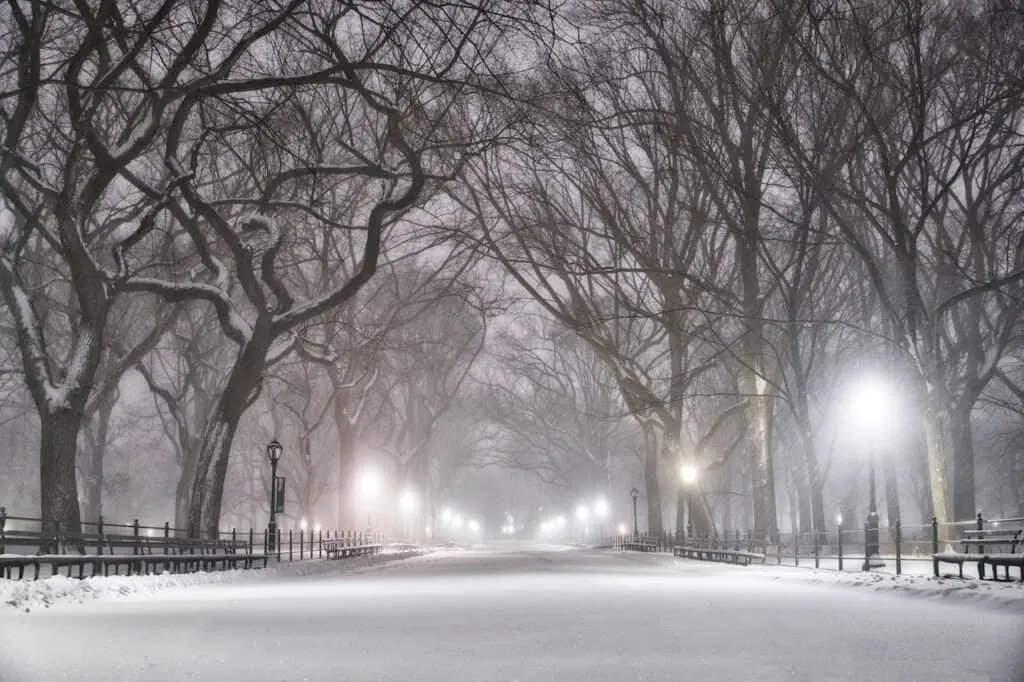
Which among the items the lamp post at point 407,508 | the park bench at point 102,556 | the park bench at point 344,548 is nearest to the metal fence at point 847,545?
the park bench at point 344,548

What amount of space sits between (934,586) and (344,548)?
21.9 m

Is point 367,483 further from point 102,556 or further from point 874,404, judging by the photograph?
point 102,556

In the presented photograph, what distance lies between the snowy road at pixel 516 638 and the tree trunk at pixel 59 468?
6.03 meters

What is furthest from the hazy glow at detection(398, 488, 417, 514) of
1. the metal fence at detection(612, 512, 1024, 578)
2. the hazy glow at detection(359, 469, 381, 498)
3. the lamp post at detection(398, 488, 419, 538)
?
the metal fence at detection(612, 512, 1024, 578)

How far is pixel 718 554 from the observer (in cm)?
2894

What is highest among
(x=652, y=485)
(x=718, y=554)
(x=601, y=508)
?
(x=652, y=485)

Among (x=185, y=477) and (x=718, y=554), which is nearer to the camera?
(x=718, y=554)

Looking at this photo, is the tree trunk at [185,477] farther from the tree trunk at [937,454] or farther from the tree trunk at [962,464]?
the tree trunk at [962,464]

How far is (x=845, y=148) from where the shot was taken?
21.9m


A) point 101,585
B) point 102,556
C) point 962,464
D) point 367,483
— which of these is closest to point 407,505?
point 367,483

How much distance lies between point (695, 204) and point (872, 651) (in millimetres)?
21595

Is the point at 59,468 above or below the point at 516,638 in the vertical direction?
above

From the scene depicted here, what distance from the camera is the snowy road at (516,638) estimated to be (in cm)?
662

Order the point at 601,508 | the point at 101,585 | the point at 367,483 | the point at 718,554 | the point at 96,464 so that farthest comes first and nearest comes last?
the point at 601,508
the point at 367,483
the point at 96,464
the point at 718,554
the point at 101,585
